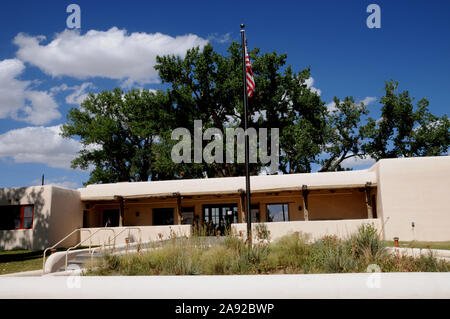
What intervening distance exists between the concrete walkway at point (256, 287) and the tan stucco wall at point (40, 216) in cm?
1423

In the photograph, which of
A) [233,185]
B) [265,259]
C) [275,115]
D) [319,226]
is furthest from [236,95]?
[265,259]

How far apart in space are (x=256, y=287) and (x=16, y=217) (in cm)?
1847

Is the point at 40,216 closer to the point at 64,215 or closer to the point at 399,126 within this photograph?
the point at 64,215

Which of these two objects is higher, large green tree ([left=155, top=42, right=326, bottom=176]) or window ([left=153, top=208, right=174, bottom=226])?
large green tree ([left=155, top=42, right=326, bottom=176])


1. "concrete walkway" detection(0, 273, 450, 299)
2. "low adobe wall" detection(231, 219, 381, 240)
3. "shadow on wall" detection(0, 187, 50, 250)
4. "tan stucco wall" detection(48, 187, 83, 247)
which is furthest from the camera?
"tan stucco wall" detection(48, 187, 83, 247)

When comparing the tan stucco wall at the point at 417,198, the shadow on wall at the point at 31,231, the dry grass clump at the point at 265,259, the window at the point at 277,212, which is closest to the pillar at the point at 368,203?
the tan stucco wall at the point at 417,198

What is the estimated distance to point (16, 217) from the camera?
18.7 m

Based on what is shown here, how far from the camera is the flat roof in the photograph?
17.7 meters

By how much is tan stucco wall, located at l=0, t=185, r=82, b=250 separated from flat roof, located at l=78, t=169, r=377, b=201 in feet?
6.55

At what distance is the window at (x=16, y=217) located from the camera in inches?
724

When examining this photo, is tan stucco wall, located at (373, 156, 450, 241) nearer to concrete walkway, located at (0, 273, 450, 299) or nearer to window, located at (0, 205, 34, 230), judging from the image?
concrete walkway, located at (0, 273, 450, 299)

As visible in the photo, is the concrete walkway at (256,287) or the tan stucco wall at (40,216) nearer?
the concrete walkway at (256,287)

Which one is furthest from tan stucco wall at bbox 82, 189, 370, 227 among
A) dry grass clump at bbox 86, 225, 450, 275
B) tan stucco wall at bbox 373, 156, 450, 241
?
dry grass clump at bbox 86, 225, 450, 275
